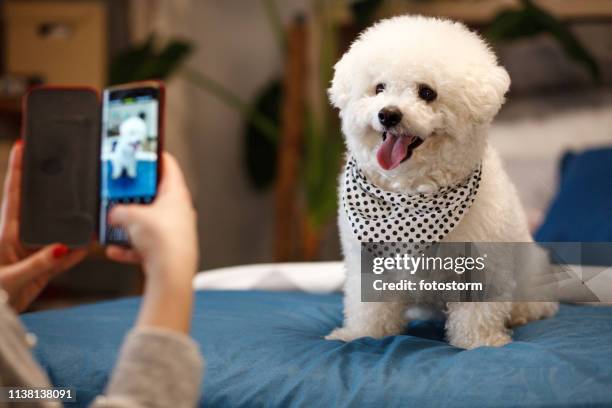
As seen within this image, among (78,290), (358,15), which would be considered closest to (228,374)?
(358,15)

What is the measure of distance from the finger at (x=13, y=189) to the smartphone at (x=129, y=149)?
12cm

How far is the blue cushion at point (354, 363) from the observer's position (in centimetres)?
87

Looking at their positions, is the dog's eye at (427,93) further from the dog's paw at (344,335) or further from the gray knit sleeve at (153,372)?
the gray knit sleeve at (153,372)

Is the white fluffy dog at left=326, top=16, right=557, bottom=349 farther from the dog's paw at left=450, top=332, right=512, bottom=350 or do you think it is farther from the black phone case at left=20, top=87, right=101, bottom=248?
the black phone case at left=20, top=87, right=101, bottom=248

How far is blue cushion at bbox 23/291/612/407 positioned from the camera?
87 cm

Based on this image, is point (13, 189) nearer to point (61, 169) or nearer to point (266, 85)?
point (61, 169)

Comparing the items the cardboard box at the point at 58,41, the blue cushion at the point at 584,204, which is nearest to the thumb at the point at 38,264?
the blue cushion at the point at 584,204

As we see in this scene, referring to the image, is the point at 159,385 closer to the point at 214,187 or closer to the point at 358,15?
the point at 358,15

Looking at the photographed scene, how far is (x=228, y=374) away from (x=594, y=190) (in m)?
1.31

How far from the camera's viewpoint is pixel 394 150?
3.53 ft

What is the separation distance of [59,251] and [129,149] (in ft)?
0.47

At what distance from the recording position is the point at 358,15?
7.63 ft

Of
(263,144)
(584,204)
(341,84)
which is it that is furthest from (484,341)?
(263,144)

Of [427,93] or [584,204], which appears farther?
[584,204]
